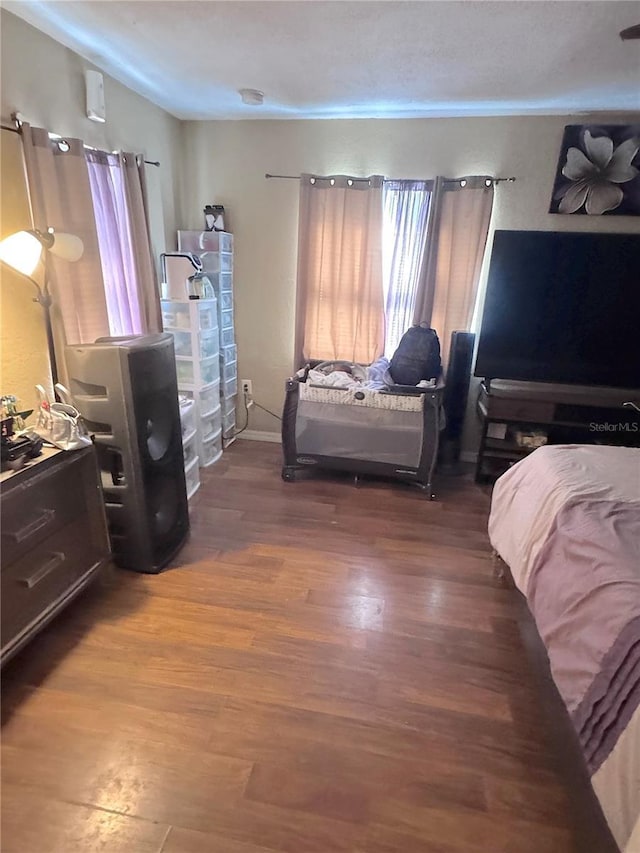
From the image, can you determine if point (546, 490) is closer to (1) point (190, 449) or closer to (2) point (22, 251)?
(1) point (190, 449)

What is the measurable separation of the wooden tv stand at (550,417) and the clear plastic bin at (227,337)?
182cm

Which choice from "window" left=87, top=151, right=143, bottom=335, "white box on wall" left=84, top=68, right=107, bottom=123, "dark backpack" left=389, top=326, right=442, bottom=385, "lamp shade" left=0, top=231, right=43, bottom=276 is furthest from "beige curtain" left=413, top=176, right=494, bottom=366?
"lamp shade" left=0, top=231, right=43, bottom=276

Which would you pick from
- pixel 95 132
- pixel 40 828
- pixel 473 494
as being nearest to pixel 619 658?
pixel 40 828

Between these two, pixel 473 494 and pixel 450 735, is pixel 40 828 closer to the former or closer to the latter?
pixel 450 735

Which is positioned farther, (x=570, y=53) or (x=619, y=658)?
(x=570, y=53)

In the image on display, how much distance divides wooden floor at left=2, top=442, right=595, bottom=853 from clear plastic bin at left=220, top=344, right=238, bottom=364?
1476mm

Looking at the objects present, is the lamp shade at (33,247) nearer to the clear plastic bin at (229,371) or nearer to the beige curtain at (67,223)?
the beige curtain at (67,223)

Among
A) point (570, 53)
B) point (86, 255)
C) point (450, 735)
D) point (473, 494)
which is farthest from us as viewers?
point (473, 494)

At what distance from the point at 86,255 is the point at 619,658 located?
8.19 ft

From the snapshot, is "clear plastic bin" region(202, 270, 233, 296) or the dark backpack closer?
the dark backpack

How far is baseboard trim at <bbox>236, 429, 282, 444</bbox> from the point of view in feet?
12.3

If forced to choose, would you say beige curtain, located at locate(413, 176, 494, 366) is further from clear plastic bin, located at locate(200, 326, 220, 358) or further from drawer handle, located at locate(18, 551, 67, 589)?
drawer handle, located at locate(18, 551, 67, 589)

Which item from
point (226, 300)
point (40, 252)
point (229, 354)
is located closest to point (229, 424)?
point (229, 354)

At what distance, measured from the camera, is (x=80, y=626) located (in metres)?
1.81
